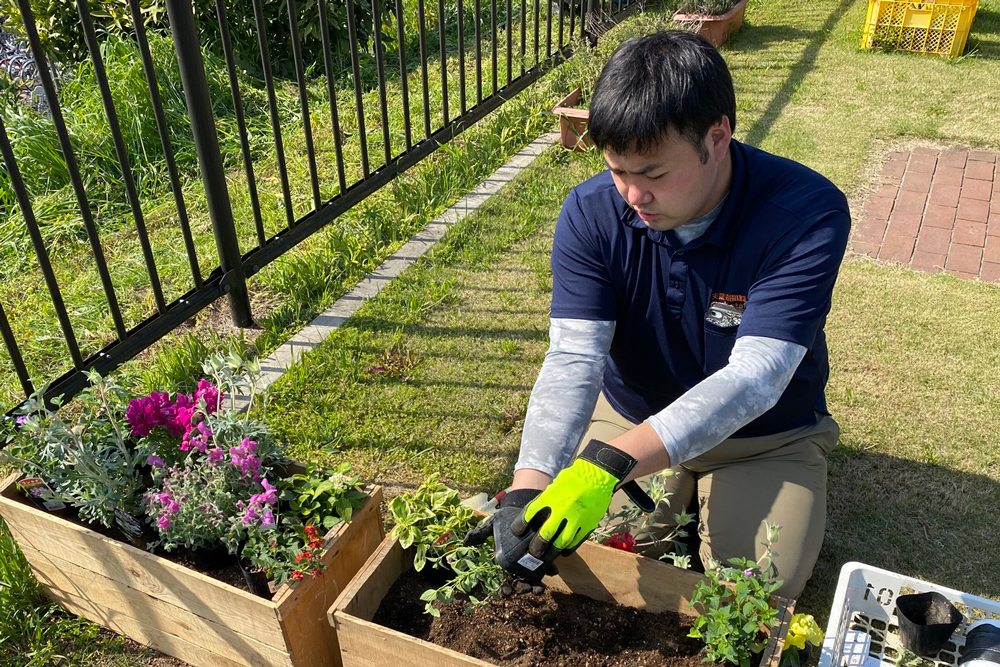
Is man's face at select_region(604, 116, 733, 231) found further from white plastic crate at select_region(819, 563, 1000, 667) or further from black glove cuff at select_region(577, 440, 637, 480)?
white plastic crate at select_region(819, 563, 1000, 667)

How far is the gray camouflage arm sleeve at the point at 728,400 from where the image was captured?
1.85 meters

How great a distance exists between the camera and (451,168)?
15.1 ft

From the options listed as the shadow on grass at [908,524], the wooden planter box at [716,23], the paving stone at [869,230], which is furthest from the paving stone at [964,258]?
the wooden planter box at [716,23]

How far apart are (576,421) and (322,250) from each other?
2.23 metres

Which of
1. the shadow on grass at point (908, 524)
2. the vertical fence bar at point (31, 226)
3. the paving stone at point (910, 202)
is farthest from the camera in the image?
the paving stone at point (910, 202)

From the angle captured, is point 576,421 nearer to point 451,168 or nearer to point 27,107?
point 451,168

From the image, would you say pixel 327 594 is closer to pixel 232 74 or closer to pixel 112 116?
pixel 112 116

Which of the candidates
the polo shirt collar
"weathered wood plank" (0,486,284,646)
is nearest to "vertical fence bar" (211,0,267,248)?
"weathered wood plank" (0,486,284,646)

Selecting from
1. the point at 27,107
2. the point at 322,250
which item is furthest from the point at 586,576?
the point at 27,107

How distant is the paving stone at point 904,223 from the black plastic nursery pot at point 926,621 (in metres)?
2.67

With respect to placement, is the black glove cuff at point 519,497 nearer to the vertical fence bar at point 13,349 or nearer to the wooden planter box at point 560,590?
the wooden planter box at point 560,590

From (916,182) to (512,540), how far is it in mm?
3913

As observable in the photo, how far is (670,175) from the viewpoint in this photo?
1.85 metres

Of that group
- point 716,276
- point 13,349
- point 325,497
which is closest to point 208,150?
point 13,349
